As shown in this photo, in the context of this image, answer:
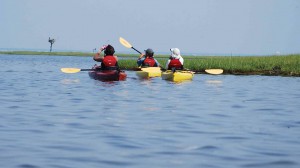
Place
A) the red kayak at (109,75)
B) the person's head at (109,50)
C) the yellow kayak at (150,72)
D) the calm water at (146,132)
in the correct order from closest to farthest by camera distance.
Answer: the calm water at (146,132), the person's head at (109,50), the red kayak at (109,75), the yellow kayak at (150,72)

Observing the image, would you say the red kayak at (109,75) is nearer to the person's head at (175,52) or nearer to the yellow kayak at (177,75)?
the yellow kayak at (177,75)

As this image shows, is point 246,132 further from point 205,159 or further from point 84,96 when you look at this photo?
point 84,96

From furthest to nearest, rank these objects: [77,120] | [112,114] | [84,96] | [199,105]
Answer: [84,96]
[199,105]
[112,114]
[77,120]

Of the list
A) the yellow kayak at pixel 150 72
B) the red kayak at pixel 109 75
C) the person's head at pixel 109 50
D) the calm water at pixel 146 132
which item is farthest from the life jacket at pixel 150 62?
the calm water at pixel 146 132

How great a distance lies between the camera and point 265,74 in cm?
3512

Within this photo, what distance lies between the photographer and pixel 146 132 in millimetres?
10125

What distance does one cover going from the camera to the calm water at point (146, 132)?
7680 mm

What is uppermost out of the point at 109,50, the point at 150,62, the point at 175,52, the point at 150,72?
the point at 109,50

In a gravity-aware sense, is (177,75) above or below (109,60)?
below

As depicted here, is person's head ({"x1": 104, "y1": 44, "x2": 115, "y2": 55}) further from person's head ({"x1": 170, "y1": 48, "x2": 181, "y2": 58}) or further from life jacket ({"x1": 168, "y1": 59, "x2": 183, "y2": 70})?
life jacket ({"x1": 168, "y1": 59, "x2": 183, "y2": 70})

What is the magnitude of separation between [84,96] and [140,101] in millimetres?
2449

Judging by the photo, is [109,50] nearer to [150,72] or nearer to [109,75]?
[109,75]

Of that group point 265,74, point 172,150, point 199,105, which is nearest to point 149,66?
point 265,74

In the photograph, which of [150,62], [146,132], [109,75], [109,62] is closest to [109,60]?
[109,62]
